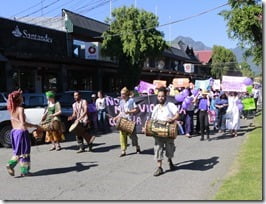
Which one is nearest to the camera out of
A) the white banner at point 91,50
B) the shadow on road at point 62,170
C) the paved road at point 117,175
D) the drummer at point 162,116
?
the paved road at point 117,175

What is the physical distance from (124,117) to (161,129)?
10.0 feet

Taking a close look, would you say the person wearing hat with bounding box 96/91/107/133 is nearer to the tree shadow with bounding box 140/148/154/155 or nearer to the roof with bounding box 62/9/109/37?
the tree shadow with bounding box 140/148/154/155

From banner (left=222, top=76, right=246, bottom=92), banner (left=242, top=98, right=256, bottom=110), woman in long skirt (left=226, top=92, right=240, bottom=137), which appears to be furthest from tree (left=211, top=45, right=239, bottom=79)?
woman in long skirt (left=226, top=92, right=240, bottom=137)

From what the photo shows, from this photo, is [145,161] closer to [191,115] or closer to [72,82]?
[191,115]

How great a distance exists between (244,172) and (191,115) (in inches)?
281

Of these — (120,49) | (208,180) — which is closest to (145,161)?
(208,180)

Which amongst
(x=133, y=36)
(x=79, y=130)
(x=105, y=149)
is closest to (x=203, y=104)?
(x=105, y=149)

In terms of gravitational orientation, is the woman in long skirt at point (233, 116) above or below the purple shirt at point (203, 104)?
below

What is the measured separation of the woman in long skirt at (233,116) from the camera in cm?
1548

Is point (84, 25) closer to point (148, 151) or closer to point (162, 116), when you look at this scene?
point (148, 151)

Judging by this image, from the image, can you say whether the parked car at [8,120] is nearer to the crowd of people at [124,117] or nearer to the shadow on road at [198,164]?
the crowd of people at [124,117]

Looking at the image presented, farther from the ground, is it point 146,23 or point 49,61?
point 146,23

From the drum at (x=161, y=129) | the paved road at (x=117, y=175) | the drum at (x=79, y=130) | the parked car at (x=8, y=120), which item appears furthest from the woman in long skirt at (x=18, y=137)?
the parked car at (x=8, y=120)

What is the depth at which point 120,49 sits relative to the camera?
3181 centimetres
